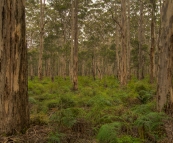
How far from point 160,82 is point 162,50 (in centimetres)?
79

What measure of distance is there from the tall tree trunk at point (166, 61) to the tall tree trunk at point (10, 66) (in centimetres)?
330

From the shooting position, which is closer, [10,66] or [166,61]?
[10,66]

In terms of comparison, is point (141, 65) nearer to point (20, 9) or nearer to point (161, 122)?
point (161, 122)

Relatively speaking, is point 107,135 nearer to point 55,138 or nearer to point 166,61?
point 55,138

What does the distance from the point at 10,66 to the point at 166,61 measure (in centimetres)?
351

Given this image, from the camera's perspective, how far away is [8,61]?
3.30 metres

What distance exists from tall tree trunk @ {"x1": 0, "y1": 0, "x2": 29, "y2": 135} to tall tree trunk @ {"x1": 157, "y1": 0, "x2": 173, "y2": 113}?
330 cm

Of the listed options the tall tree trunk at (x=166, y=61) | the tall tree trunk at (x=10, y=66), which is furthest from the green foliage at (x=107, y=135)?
the tall tree trunk at (x=166, y=61)

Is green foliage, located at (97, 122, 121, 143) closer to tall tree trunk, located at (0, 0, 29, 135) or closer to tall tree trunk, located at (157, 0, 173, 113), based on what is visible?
tall tree trunk, located at (0, 0, 29, 135)

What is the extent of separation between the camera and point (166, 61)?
15.9 ft

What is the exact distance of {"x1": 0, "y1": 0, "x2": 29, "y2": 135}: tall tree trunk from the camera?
3305mm

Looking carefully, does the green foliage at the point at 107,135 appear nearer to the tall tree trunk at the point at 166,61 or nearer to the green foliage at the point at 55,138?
the green foliage at the point at 55,138

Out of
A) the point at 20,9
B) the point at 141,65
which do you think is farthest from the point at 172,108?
the point at 141,65

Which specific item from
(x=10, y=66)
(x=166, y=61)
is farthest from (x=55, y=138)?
(x=166, y=61)
